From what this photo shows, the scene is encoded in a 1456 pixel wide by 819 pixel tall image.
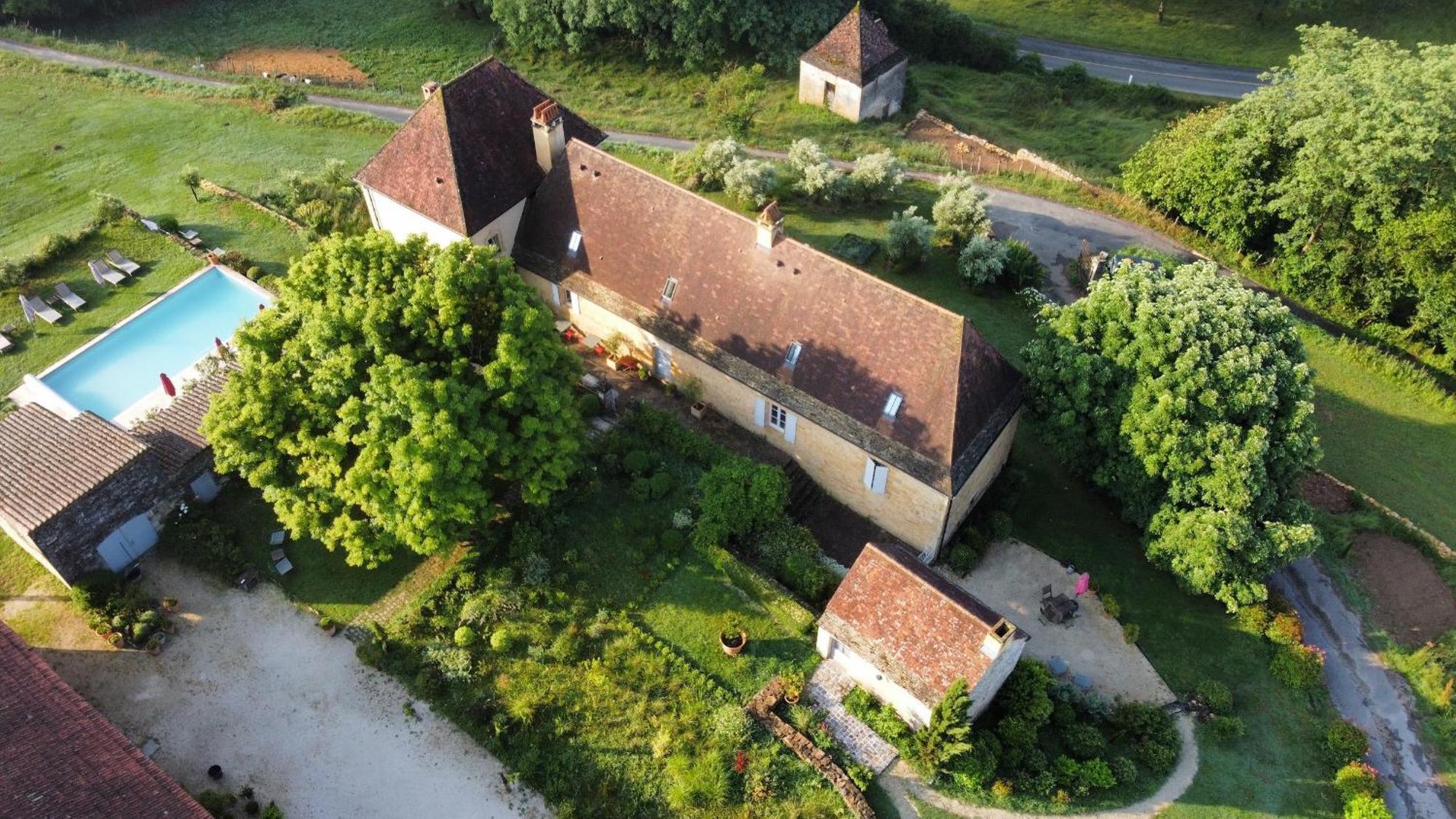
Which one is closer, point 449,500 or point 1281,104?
point 449,500

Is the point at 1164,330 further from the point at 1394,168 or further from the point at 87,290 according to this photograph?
the point at 87,290

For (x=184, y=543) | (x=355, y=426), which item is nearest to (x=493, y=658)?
(x=355, y=426)

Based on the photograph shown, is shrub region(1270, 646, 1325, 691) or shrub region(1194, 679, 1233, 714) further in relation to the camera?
shrub region(1270, 646, 1325, 691)

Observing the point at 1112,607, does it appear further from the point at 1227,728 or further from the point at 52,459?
the point at 52,459

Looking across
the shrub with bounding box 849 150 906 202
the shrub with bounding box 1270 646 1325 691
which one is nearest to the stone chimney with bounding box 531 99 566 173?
the shrub with bounding box 849 150 906 202

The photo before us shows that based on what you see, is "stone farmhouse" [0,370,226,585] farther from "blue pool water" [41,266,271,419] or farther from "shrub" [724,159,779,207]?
"shrub" [724,159,779,207]

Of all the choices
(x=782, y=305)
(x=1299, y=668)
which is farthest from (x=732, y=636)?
(x=1299, y=668)
